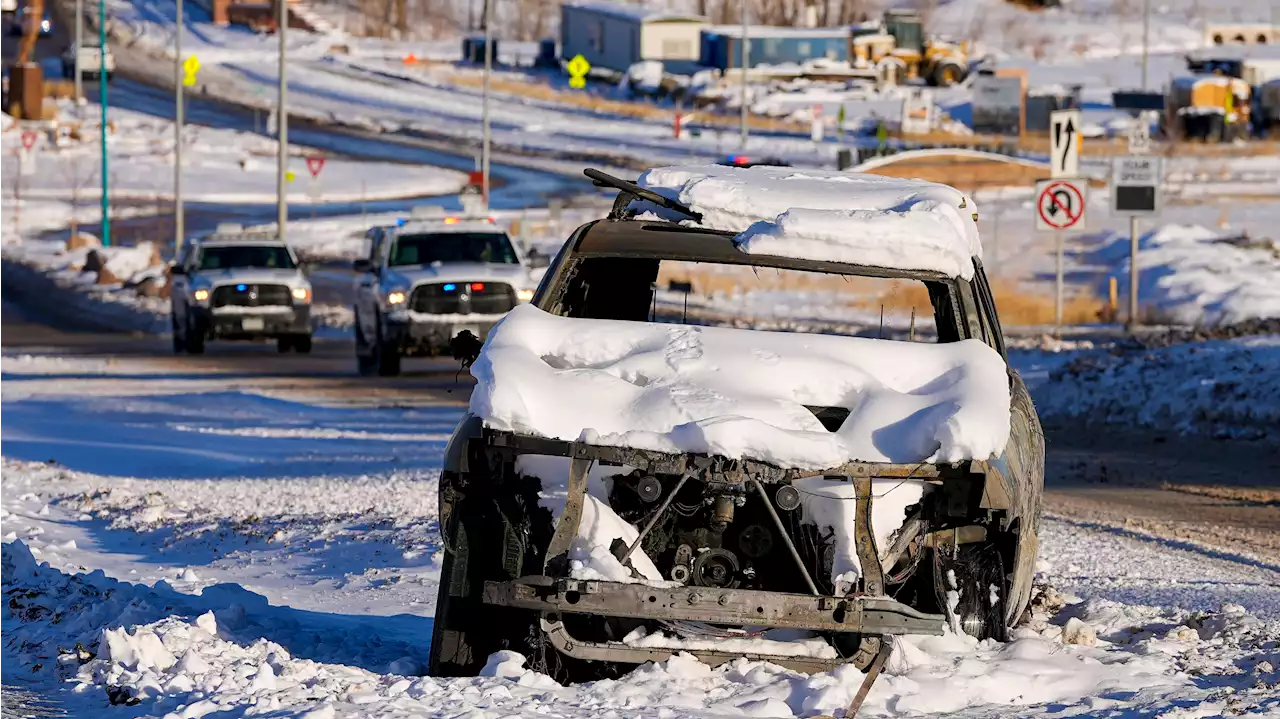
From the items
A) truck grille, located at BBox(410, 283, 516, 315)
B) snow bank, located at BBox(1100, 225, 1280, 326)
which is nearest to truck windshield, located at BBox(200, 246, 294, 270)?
truck grille, located at BBox(410, 283, 516, 315)

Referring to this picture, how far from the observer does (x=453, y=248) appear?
2727 centimetres

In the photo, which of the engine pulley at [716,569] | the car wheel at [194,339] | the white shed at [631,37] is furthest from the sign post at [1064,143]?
the white shed at [631,37]

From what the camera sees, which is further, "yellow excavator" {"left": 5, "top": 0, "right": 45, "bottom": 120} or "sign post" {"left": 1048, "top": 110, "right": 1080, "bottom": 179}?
"yellow excavator" {"left": 5, "top": 0, "right": 45, "bottom": 120}

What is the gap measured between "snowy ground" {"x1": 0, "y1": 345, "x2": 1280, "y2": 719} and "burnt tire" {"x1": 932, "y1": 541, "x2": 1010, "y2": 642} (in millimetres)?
88

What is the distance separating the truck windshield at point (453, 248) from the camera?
27047mm

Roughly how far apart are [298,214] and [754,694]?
56.4 m

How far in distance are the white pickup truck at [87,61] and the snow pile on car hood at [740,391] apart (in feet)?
201

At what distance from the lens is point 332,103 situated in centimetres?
8862

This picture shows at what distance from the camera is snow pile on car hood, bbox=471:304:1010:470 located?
23.3ft

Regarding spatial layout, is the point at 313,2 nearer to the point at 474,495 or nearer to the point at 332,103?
the point at 332,103

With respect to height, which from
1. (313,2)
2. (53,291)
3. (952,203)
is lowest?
(53,291)

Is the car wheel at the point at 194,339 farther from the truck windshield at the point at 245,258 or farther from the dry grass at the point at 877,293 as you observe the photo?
the dry grass at the point at 877,293

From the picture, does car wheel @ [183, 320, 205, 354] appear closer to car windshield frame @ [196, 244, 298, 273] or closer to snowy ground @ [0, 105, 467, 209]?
car windshield frame @ [196, 244, 298, 273]

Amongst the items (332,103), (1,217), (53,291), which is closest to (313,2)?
(332,103)
